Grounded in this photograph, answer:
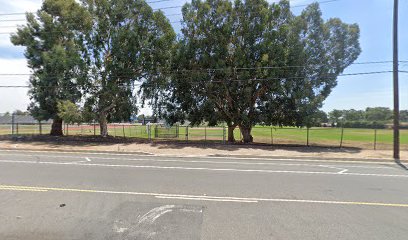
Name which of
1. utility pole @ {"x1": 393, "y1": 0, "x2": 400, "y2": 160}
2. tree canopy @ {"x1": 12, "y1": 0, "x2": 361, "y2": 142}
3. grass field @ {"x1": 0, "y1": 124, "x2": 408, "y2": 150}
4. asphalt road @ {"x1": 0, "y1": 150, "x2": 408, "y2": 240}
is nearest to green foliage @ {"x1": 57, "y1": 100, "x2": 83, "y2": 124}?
tree canopy @ {"x1": 12, "y1": 0, "x2": 361, "y2": 142}

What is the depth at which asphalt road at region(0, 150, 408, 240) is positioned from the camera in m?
4.90

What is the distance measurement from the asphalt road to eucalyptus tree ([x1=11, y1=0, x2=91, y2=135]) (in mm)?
15439

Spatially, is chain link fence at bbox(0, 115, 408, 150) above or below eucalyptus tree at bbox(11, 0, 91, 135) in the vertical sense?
below

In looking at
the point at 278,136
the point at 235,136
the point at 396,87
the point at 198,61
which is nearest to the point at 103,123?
the point at 198,61

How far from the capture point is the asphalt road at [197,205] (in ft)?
16.1

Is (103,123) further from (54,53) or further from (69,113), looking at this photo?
(54,53)

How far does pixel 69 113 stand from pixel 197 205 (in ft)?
61.8

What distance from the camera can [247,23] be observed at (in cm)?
2267

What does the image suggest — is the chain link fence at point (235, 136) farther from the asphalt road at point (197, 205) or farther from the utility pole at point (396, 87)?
the asphalt road at point (197, 205)

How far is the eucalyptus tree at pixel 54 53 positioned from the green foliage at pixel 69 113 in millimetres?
1492

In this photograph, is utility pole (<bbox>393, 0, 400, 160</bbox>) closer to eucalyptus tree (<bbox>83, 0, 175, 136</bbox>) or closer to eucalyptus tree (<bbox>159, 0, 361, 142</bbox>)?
eucalyptus tree (<bbox>159, 0, 361, 142</bbox>)

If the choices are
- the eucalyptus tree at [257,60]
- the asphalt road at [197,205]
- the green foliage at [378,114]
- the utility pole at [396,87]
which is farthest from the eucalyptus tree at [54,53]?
the green foliage at [378,114]

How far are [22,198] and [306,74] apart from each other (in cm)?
2067

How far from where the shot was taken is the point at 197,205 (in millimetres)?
6422
